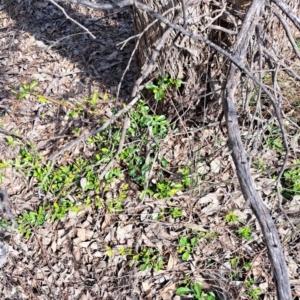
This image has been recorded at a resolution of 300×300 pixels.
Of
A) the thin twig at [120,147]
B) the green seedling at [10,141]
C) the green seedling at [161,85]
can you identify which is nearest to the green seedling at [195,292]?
the thin twig at [120,147]

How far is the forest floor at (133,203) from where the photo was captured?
271 cm

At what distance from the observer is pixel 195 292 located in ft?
8.50

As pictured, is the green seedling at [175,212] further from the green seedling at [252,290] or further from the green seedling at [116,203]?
the green seedling at [252,290]

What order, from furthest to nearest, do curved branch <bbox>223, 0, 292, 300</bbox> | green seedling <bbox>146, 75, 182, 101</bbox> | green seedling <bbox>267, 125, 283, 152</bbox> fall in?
green seedling <bbox>267, 125, 283, 152</bbox>
green seedling <bbox>146, 75, 182, 101</bbox>
curved branch <bbox>223, 0, 292, 300</bbox>

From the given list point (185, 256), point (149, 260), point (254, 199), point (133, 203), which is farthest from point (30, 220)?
point (254, 199)

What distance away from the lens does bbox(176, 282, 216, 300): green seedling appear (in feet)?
8.41

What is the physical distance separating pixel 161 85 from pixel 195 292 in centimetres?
139

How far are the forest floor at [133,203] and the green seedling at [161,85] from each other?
0.10m

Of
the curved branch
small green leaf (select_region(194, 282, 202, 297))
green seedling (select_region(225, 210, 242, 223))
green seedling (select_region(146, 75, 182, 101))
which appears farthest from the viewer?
green seedling (select_region(146, 75, 182, 101))

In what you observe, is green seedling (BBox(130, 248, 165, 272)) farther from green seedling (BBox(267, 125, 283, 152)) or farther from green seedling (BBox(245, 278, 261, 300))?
green seedling (BBox(267, 125, 283, 152))

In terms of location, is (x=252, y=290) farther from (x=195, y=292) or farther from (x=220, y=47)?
(x=220, y=47)

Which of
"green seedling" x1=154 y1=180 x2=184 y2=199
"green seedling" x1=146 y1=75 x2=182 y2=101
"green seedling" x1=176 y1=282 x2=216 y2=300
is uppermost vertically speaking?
"green seedling" x1=146 y1=75 x2=182 y2=101

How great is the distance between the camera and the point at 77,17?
4168mm

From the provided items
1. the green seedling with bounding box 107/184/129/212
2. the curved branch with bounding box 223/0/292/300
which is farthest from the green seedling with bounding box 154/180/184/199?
the curved branch with bounding box 223/0/292/300
